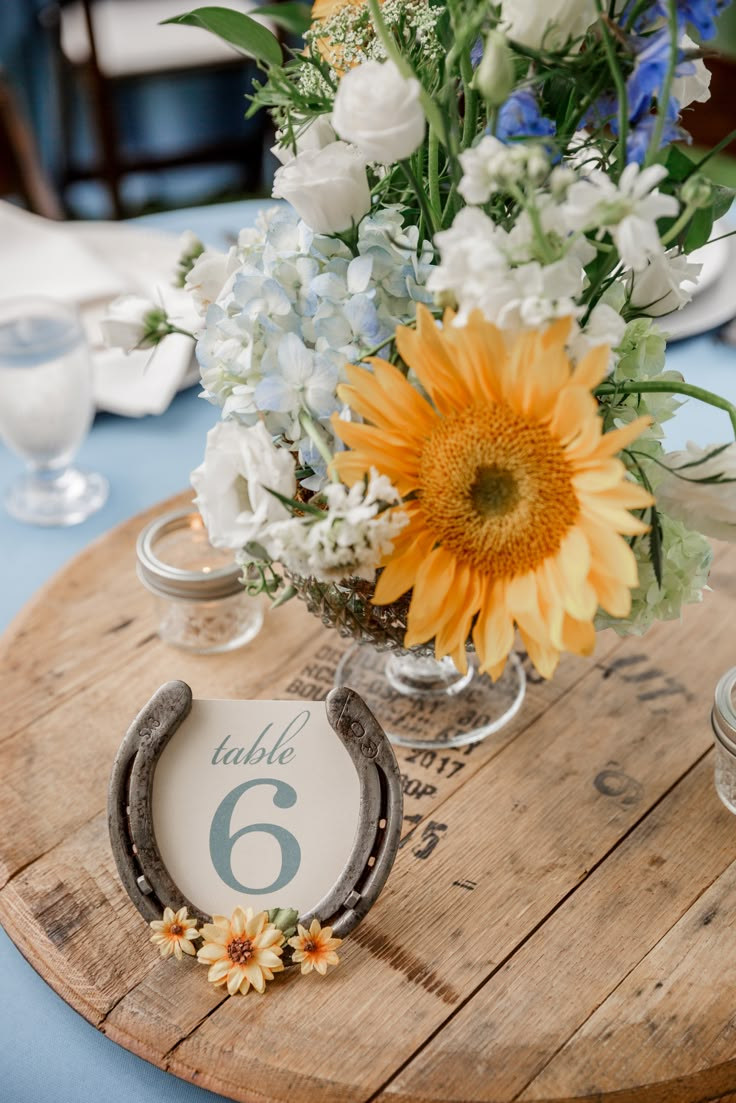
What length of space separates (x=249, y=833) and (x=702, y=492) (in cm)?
38

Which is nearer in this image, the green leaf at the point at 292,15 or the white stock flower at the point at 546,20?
the white stock flower at the point at 546,20

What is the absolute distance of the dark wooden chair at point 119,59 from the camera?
2912 millimetres

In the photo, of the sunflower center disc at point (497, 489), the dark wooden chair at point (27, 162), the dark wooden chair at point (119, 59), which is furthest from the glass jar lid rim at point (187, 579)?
the dark wooden chair at point (119, 59)

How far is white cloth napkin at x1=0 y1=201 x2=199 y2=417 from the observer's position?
141 centimetres

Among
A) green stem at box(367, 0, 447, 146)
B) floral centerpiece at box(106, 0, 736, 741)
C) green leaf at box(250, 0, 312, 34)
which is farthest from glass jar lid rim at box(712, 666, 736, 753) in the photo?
green leaf at box(250, 0, 312, 34)

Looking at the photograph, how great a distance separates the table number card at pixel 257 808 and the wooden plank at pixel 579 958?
11 cm

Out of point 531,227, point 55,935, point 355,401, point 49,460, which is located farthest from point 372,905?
point 49,460

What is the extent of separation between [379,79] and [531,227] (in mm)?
109

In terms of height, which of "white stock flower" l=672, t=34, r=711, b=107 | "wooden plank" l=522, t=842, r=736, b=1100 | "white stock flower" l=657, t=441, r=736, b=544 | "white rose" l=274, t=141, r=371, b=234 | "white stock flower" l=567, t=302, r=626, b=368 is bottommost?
"wooden plank" l=522, t=842, r=736, b=1100

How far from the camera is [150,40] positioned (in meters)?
2.98

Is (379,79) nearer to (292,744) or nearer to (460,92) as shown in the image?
(460,92)

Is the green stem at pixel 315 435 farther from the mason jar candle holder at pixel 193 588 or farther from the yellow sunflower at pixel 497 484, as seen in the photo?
the mason jar candle holder at pixel 193 588

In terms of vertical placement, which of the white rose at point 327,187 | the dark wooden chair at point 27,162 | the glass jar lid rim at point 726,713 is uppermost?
the white rose at point 327,187

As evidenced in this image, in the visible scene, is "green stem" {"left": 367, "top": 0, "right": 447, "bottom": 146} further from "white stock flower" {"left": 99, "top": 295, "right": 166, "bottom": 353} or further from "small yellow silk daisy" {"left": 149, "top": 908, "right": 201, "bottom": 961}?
"small yellow silk daisy" {"left": 149, "top": 908, "right": 201, "bottom": 961}
